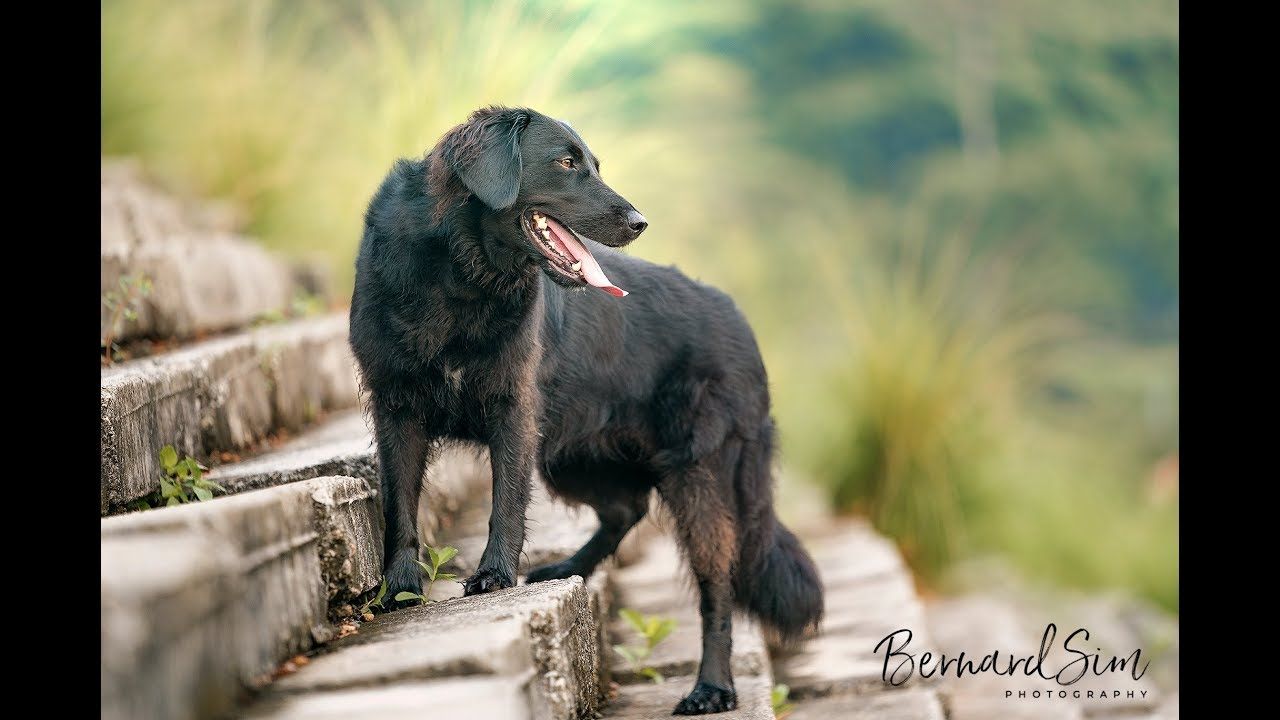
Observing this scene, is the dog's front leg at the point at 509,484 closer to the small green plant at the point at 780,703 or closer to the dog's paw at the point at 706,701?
the dog's paw at the point at 706,701

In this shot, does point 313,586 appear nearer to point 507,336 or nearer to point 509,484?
point 509,484

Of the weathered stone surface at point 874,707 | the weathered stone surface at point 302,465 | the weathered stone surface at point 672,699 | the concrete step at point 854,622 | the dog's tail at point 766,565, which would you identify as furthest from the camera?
the concrete step at point 854,622

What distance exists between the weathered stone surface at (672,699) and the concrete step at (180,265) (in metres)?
1.88

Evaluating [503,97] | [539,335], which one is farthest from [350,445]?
[503,97]

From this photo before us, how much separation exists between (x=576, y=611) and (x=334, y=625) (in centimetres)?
53

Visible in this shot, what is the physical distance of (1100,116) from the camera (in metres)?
18.2

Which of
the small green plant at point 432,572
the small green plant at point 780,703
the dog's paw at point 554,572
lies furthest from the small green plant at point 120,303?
the small green plant at point 780,703

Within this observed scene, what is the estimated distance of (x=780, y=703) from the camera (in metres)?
4.12

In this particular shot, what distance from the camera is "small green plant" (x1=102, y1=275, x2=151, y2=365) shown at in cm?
388

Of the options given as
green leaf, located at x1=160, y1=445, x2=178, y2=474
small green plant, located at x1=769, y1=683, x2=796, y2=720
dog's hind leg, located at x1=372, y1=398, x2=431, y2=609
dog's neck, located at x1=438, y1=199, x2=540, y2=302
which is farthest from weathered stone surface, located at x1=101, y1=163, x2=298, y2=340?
small green plant, located at x1=769, y1=683, x2=796, y2=720

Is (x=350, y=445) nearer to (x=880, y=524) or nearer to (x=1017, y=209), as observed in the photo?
(x=880, y=524)

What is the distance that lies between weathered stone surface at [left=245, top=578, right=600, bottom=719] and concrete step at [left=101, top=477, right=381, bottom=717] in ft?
0.32

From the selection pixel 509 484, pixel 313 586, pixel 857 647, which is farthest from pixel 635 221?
pixel 857 647

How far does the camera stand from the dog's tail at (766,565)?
12.7ft
